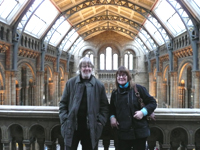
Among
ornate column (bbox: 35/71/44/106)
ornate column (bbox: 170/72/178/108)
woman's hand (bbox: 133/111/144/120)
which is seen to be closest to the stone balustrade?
woman's hand (bbox: 133/111/144/120)

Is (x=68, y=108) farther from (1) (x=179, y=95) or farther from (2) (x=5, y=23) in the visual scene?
(1) (x=179, y=95)

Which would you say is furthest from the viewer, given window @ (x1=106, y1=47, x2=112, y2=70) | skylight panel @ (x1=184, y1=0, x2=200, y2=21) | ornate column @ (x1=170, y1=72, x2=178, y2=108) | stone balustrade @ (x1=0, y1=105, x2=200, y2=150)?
window @ (x1=106, y1=47, x2=112, y2=70)

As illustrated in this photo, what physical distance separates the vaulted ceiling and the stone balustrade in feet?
53.9

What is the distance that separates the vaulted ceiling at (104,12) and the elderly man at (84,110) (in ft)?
56.0

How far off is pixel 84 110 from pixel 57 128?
1.04 metres

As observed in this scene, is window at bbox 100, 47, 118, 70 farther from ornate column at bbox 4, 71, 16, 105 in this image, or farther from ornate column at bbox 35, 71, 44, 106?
ornate column at bbox 4, 71, 16, 105

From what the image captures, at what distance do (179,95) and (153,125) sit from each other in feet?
59.1

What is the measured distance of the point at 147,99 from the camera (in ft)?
10.0

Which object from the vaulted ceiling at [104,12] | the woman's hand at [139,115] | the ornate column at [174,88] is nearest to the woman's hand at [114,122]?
the woman's hand at [139,115]

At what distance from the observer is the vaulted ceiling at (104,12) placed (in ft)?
66.4

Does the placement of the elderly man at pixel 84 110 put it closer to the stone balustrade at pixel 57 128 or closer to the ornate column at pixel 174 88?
the stone balustrade at pixel 57 128

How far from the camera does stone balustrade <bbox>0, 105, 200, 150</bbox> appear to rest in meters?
3.56

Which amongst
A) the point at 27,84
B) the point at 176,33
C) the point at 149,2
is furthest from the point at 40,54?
the point at 176,33

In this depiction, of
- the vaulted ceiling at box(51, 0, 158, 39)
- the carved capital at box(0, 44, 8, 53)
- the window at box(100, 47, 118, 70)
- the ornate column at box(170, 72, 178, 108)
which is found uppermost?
the vaulted ceiling at box(51, 0, 158, 39)
